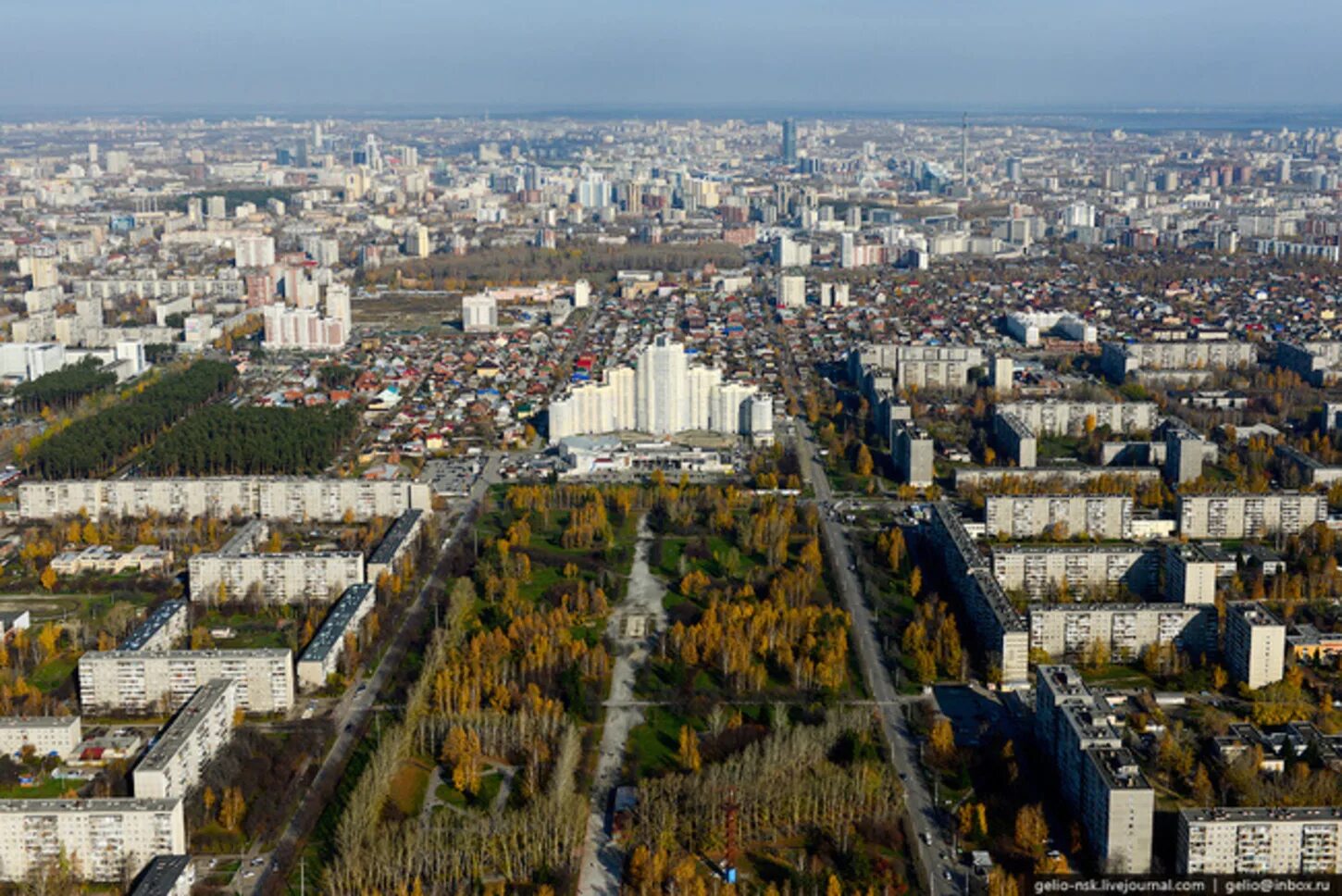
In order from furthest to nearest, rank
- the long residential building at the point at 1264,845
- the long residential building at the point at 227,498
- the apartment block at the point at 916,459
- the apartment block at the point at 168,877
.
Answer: the apartment block at the point at 916,459, the long residential building at the point at 227,498, the long residential building at the point at 1264,845, the apartment block at the point at 168,877

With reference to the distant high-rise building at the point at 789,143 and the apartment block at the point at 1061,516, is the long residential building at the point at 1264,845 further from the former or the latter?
the distant high-rise building at the point at 789,143

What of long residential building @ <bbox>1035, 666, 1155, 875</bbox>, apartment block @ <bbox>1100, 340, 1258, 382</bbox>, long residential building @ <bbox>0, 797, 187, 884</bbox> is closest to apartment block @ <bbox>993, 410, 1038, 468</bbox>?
apartment block @ <bbox>1100, 340, 1258, 382</bbox>

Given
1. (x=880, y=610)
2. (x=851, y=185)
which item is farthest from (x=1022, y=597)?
(x=851, y=185)

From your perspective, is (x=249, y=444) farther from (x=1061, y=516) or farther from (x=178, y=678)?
(x=1061, y=516)

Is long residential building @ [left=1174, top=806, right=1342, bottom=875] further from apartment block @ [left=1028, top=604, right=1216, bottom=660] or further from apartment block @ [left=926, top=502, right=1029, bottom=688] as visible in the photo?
apartment block @ [left=1028, top=604, right=1216, bottom=660]

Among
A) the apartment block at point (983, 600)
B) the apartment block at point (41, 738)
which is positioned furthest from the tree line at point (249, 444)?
the apartment block at point (983, 600)

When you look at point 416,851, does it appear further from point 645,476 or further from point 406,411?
point 406,411
